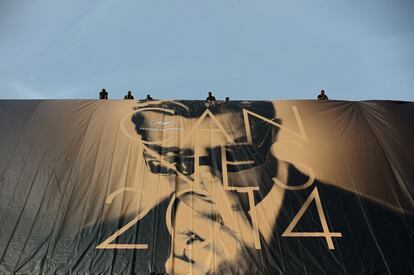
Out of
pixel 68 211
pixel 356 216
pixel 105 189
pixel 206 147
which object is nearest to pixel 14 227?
pixel 68 211

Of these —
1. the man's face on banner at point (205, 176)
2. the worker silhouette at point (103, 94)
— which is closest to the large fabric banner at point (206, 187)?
the man's face on banner at point (205, 176)

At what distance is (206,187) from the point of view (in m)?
6.76

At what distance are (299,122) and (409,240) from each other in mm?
3421

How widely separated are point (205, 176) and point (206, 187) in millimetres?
283

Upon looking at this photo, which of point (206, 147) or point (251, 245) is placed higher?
point (206, 147)

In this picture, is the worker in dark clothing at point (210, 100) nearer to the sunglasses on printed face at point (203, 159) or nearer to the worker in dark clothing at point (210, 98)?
the worker in dark clothing at point (210, 98)

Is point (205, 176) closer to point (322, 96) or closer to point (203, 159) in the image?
point (203, 159)

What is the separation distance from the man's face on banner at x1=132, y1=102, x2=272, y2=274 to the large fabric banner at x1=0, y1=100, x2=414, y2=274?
0.9 inches

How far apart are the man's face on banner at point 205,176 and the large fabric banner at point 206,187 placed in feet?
Answer: 0.08

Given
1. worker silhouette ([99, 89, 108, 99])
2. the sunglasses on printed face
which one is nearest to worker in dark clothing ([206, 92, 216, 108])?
the sunglasses on printed face

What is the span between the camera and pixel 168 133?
775 cm

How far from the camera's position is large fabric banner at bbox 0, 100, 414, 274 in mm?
5699

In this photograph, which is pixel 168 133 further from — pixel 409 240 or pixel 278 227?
pixel 409 240

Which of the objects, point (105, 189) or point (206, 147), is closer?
point (105, 189)
